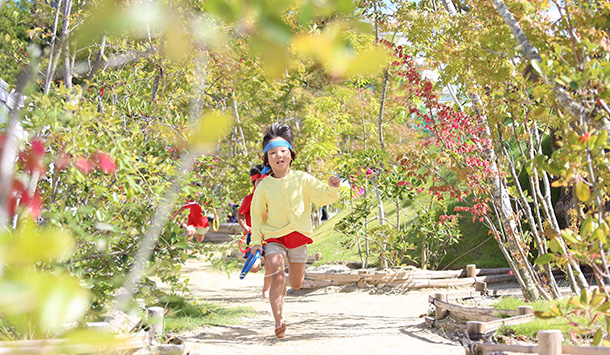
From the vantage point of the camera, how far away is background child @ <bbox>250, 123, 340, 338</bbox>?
481 centimetres

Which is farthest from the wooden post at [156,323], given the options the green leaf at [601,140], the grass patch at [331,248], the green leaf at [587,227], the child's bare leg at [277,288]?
the grass patch at [331,248]

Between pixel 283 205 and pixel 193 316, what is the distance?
1.75 metres

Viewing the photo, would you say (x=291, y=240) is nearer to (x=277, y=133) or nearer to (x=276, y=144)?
(x=276, y=144)

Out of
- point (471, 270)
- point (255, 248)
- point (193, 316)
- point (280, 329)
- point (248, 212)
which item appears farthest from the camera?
point (471, 270)

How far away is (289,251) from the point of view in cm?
493

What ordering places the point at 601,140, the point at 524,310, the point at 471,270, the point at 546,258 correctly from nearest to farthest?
the point at 601,140, the point at 546,258, the point at 524,310, the point at 471,270

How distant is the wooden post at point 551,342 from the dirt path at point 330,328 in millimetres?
1314

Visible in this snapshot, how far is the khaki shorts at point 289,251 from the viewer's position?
15.8 ft

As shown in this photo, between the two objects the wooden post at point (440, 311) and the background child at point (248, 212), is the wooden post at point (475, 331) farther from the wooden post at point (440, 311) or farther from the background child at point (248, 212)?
the background child at point (248, 212)

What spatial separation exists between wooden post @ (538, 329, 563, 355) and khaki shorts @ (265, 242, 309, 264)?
8.10 ft

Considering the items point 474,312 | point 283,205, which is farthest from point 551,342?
point 283,205

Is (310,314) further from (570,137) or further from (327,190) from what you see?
(570,137)

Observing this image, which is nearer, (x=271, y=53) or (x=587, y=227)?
(x=271, y=53)

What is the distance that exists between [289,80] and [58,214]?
7.85 m
